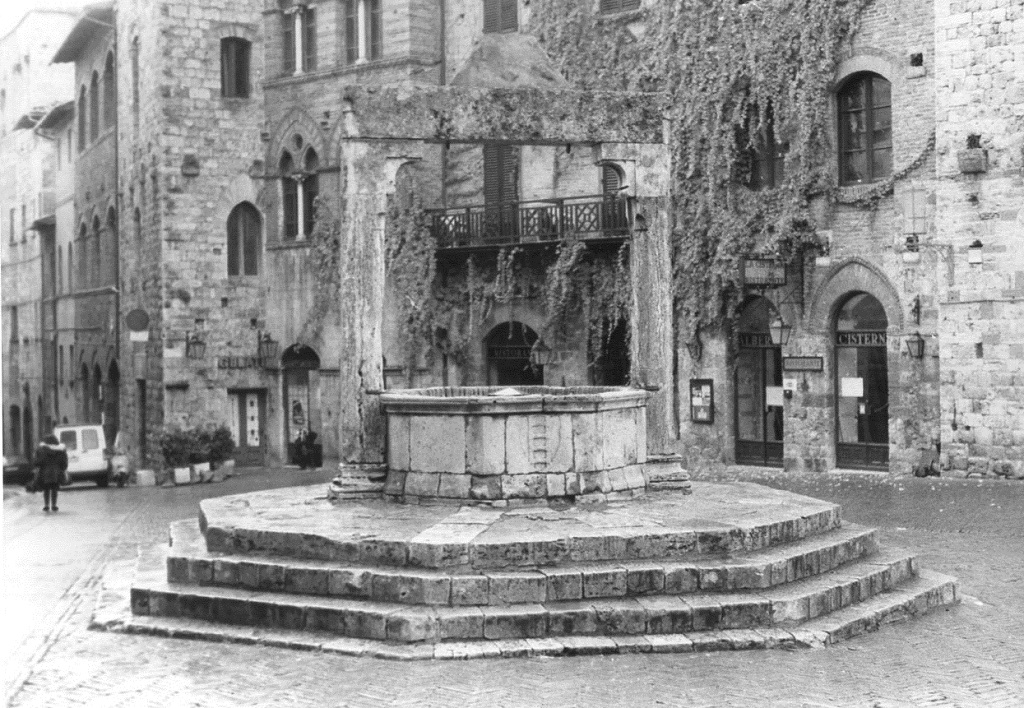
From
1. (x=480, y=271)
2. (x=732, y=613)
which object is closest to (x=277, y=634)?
(x=732, y=613)

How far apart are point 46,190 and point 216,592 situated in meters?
33.9

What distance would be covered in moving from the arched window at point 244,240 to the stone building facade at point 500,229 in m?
0.05

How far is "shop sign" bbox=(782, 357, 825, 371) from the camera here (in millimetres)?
22328

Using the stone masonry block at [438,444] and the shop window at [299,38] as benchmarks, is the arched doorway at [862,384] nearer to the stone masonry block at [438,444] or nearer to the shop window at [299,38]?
the stone masonry block at [438,444]

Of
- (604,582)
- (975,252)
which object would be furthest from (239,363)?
(604,582)

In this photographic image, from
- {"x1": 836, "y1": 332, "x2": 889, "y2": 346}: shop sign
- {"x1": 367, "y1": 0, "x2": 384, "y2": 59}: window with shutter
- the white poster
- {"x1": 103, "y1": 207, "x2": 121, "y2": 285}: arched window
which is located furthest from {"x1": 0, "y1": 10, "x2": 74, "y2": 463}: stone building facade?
the white poster

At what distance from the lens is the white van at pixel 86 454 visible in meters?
26.8

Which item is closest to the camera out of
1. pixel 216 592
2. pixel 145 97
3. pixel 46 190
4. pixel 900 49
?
pixel 216 592

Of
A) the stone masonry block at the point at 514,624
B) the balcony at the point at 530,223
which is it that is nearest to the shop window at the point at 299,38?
the balcony at the point at 530,223

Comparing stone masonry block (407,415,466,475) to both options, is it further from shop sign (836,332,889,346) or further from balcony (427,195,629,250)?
balcony (427,195,629,250)

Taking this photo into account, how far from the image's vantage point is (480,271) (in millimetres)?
26781

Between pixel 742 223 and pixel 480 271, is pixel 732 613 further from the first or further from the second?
pixel 480 271

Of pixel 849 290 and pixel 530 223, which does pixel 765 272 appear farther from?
pixel 530 223

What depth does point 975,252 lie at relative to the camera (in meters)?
20.2
